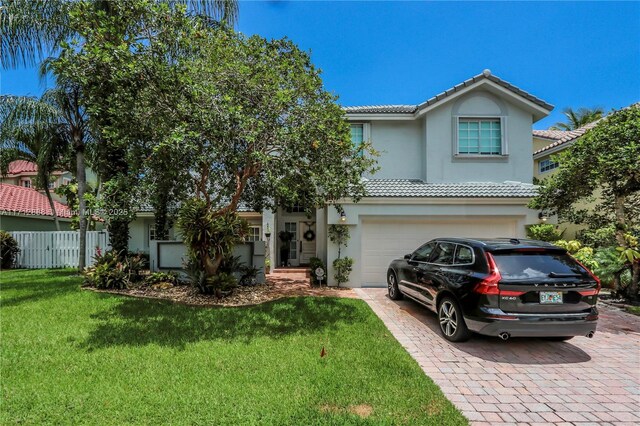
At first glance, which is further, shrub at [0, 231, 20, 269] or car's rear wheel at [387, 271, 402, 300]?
shrub at [0, 231, 20, 269]

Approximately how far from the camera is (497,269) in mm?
5219

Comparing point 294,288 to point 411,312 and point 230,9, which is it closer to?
point 411,312

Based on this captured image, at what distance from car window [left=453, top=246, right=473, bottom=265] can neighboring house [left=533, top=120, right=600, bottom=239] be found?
8.97m

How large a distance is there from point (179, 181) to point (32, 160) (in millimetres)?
12824

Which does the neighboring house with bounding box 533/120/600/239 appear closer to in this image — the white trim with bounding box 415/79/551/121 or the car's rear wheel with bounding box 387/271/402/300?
the white trim with bounding box 415/79/551/121

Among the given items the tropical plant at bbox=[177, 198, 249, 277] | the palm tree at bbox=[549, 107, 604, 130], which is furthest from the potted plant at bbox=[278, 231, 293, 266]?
the palm tree at bbox=[549, 107, 604, 130]

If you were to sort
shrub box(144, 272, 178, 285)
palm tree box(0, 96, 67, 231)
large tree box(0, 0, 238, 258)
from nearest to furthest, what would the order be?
large tree box(0, 0, 238, 258)
shrub box(144, 272, 178, 285)
palm tree box(0, 96, 67, 231)

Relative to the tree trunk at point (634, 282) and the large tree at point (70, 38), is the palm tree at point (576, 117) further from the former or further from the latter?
the large tree at point (70, 38)

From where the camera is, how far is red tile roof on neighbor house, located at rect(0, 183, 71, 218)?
59.9 ft

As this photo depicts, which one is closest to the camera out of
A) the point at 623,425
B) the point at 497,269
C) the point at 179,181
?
the point at 623,425

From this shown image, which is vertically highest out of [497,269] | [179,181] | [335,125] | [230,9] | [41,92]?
[230,9]

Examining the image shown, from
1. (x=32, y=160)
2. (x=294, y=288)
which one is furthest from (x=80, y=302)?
(x=32, y=160)

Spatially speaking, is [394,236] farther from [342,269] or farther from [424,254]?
[424,254]

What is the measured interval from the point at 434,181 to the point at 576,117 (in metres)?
23.0
